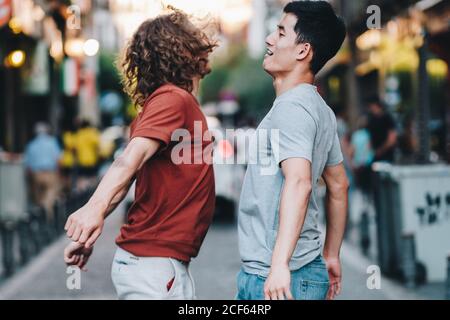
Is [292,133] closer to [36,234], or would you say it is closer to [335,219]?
[335,219]

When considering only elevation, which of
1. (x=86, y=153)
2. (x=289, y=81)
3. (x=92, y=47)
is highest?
(x=92, y=47)

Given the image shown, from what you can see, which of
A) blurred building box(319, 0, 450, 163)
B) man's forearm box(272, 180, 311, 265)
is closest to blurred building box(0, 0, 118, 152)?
blurred building box(319, 0, 450, 163)

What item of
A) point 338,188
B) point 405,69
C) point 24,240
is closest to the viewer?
point 338,188

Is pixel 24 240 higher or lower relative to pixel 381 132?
lower

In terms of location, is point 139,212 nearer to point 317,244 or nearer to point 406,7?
point 317,244

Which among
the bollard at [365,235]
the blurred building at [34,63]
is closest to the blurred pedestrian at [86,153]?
the blurred building at [34,63]

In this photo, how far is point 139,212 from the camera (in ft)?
11.4

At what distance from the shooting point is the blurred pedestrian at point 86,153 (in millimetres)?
20188

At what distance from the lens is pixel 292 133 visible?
3.29m

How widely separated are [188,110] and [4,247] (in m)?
7.64

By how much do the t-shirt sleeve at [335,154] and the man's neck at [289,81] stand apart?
0.25 meters

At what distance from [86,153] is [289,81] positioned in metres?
17.1

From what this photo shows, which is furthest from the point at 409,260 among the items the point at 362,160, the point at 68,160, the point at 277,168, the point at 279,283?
the point at 68,160

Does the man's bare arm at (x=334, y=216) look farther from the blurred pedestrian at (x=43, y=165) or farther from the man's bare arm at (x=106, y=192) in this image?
the blurred pedestrian at (x=43, y=165)
